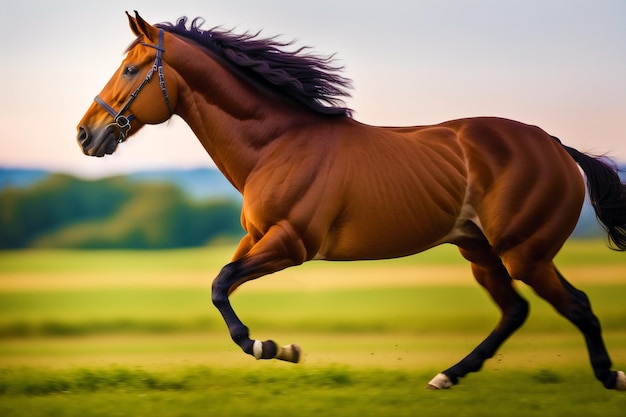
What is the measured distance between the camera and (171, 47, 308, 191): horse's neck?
13.1ft

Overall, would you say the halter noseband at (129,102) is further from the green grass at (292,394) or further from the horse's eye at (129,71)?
the green grass at (292,394)

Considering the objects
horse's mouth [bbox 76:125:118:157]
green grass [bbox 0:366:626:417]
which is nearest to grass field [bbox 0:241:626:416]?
green grass [bbox 0:366:626:417]

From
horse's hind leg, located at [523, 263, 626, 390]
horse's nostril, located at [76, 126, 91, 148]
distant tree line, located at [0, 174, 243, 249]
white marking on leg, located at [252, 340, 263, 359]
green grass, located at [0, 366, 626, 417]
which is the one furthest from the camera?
distant tree line, located at [0, 174, 243, 249]

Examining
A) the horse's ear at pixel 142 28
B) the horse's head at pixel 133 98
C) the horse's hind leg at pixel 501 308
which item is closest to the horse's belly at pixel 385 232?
the horse's hind leg at pixel 501 308

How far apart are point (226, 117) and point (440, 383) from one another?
6.41 ft

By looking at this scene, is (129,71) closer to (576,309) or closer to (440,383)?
(440,383)

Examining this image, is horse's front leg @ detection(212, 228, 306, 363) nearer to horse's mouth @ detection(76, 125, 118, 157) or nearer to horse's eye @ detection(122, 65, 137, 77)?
horse's mouth @ detection(76, 125, 118, 157)

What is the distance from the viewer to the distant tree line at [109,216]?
5.69 m

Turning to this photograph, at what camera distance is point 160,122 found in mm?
3973

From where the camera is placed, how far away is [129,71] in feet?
12.8

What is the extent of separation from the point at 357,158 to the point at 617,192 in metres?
1.60

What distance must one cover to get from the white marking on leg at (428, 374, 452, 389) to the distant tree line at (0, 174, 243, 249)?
6.78ft

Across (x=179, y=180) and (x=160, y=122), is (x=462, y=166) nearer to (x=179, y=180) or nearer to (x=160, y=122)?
(x=160, y=122)


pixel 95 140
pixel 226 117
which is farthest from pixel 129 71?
pixel 226 117
